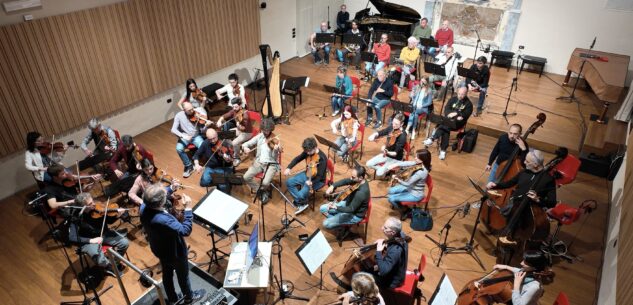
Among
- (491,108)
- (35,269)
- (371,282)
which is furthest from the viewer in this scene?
(491,108)

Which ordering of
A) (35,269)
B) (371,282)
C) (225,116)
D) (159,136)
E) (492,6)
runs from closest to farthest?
(371,282) < (35,269) < (225,116) < (159,136) < (492,6)

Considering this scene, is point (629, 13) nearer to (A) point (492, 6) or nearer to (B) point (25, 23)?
(A) point (492, 6)

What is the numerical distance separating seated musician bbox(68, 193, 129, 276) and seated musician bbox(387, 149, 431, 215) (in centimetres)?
374

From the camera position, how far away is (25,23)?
246 inches

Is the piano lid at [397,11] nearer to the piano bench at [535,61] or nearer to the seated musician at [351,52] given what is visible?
the seated musician at [351,52]

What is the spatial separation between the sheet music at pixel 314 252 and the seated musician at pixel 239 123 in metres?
3.34

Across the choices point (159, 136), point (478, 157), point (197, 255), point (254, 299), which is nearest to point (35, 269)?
point (197, 255)

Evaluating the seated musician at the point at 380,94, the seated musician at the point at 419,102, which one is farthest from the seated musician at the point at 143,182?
the seated musician at the point at 419,102

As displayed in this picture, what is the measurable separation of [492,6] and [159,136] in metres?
9.00

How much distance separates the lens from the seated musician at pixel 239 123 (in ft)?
23.9

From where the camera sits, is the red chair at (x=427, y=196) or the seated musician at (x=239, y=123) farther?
the seated musician at (x=239, y=123)

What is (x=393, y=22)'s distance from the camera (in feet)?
39.3

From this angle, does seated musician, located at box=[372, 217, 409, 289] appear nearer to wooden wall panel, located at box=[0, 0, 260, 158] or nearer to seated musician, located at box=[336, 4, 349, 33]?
wooden wall panel, located at box=[0, 0, 260, 158]

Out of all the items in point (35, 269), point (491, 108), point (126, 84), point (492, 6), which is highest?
point (492, 6)
